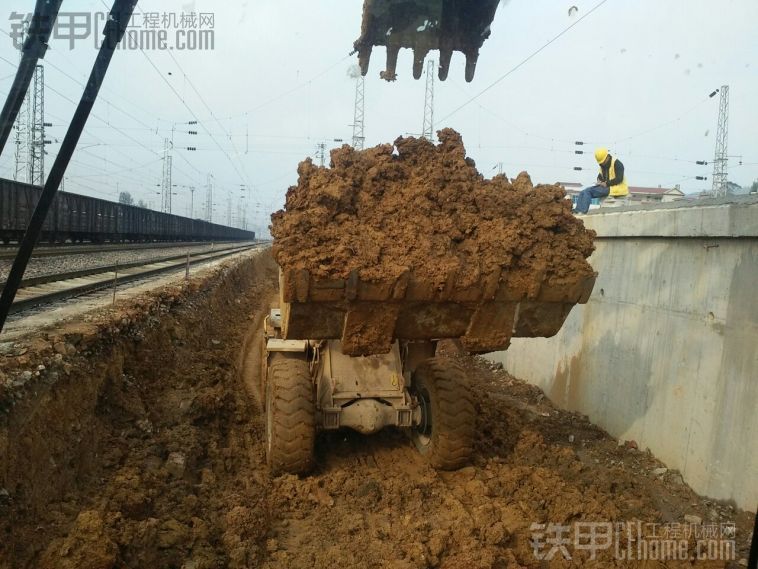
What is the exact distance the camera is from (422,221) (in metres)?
4.74

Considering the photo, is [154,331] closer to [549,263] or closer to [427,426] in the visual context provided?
[427,426]

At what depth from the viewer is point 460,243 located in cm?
481

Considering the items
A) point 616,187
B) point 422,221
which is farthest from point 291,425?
point 616,187

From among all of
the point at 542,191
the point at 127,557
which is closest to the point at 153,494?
the point at 127,557

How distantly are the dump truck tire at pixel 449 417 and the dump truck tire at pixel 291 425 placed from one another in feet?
4.27

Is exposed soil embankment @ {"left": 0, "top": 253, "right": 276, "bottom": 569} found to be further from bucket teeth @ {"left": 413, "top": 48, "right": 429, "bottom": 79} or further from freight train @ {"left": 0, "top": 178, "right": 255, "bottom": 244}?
bucket teeth @ {"left": 413, "top": 48, "right": 429, "bottom": 79}

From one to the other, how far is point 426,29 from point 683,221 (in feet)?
13.3

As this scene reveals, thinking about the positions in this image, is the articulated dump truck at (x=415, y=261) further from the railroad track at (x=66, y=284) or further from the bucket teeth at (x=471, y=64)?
the railroad track at (x=66, y=284)

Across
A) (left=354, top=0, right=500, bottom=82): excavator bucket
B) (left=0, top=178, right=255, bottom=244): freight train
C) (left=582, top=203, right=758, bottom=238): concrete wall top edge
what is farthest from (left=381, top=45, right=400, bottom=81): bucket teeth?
(left=0, top=178, right=255, bottom=244): freight train

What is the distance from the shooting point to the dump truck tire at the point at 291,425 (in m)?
5.40

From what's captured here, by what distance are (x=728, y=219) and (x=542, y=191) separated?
250 cm

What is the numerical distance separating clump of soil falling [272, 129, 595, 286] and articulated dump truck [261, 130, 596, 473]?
10mm

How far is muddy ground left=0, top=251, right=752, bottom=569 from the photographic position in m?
3.90

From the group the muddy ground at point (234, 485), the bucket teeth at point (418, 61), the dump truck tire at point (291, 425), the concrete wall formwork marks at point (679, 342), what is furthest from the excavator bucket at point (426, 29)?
the muddy ground at point (234, 485)
